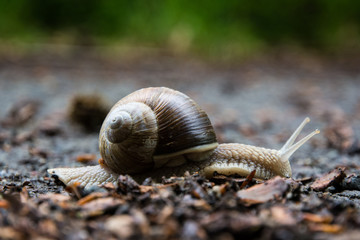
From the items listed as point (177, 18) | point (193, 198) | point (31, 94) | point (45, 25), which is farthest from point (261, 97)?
point (45, 25)

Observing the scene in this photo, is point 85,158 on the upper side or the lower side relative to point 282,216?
lower

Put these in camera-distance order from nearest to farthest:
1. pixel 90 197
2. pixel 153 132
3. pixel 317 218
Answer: pixel 317 218 → pixel 90 197 → pixel 153 132

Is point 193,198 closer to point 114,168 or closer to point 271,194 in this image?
point 271,194

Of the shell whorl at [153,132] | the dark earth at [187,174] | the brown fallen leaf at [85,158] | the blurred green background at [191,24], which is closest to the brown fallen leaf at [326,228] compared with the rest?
the dark earth at [187,174]

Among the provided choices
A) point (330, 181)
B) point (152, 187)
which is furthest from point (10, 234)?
point (330, 181)

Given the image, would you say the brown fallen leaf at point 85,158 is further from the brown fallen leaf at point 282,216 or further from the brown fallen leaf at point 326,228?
the brown fallen leaf at point 326,228

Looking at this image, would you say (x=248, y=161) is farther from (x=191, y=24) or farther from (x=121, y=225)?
(x=191, y=24)

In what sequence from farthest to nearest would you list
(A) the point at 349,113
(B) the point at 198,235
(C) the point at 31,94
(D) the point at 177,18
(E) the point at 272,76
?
(D) the point at 177,18, (E) the point at 272,76, (C) the point at 31,94, (A) the point at 349,113, (B) the point at 198,235
